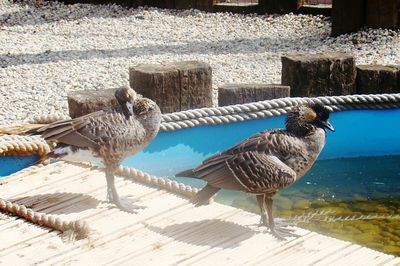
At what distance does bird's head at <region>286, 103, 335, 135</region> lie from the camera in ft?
12.2

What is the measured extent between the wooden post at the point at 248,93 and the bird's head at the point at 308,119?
93.0 inches

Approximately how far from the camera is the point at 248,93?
6176mm

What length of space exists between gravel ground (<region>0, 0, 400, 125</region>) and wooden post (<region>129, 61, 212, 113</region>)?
152 cm

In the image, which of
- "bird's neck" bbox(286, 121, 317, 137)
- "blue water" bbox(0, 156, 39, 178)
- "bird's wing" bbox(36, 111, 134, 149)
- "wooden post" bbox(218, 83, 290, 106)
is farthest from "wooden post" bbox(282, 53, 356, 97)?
"bird's neck" bbox(286, 121, 317, 137)

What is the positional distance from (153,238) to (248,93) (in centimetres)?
254

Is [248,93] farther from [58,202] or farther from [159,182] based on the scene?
[58,202]

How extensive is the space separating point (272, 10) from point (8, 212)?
26.0 feet

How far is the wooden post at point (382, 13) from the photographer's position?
984 cm

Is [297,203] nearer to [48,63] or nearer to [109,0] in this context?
[48,63]

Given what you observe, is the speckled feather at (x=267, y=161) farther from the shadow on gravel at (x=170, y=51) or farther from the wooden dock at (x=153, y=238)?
the shadow on gravel at (x=170, y=51)

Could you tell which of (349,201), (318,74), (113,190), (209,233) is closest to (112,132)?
(113,190)

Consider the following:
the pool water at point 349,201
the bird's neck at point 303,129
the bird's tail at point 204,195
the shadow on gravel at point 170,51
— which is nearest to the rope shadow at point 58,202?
the bird's tail at point 204,195

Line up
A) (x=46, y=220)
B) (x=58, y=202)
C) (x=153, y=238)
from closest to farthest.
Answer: (x=153, y=238) → (x=46, y=220) → (x=58, y=202)

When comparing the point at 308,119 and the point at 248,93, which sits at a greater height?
the point at 308,119
